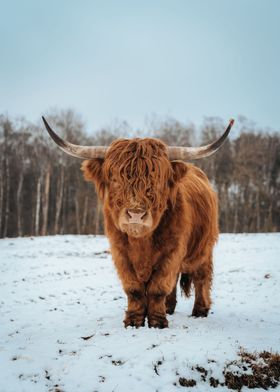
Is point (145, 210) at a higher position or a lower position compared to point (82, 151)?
lower

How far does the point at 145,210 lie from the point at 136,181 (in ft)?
1.25

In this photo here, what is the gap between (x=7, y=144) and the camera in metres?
29.8

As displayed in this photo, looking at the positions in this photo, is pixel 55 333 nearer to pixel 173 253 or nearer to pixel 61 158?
pixel 173 253

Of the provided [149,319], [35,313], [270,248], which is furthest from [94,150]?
[270,248]

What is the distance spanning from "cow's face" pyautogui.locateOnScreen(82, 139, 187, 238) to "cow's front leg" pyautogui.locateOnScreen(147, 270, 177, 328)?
621mm

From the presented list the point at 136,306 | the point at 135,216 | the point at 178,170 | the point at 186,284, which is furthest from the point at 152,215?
the point at 186,284

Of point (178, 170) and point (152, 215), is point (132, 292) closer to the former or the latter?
point (152, 215)

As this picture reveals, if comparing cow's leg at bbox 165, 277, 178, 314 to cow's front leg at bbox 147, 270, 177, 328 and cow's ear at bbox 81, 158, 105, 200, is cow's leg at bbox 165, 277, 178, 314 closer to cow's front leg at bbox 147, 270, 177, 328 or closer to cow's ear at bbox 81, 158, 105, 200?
cow's front leg at bbox 147, 270, 177, 328

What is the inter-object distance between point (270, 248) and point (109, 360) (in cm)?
1298

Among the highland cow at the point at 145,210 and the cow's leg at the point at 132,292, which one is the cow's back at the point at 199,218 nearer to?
the highland cow at the point at 145,210

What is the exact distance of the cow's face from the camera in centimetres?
404

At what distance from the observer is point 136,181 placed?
4219 mm

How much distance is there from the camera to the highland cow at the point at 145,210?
13.9ft

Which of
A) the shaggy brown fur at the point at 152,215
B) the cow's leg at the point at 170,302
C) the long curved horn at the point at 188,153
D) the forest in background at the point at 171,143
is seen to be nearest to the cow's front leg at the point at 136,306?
the shaggy brown fur at the point at 152,215
